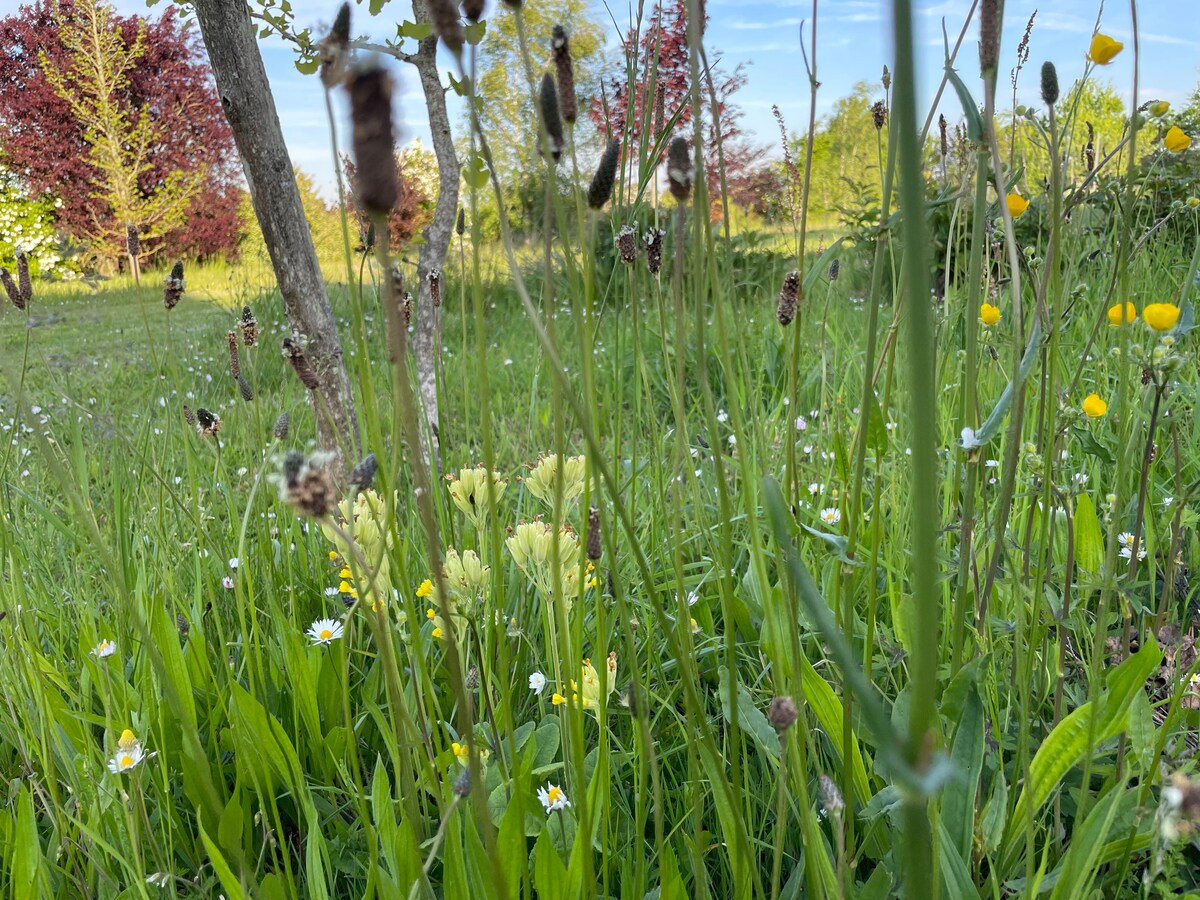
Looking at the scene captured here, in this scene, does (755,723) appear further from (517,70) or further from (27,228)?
(27,228)

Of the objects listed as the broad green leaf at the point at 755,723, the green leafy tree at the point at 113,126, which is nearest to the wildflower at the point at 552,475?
the broad green leaf at the point at 755,723

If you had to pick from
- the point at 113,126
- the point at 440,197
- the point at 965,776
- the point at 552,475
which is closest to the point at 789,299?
the point at 552,475

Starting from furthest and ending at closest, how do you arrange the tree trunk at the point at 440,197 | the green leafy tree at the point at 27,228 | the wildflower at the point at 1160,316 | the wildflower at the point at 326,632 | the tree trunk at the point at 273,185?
the green leafy tree at the point at 27,228 < the tree trunk at the point at 440,197 < the tree trunk at the point at 273,185 < the wildflower at the point at 326,632 < the wildflower at the point at 1160,316

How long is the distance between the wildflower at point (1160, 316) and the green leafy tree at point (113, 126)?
460 inches

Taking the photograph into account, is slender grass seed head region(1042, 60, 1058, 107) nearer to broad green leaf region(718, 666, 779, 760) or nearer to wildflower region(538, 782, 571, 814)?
broad green leaf region(718, 666, 779, 760)

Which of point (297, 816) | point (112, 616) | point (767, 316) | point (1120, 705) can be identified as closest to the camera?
point (1120, 705)

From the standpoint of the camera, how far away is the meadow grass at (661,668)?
598 millimetres

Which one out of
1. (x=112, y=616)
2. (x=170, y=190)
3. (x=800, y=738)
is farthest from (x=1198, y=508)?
(x=170, y=190)

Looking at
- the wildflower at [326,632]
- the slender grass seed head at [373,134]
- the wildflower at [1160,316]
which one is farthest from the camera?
the wildflower at [326,632]

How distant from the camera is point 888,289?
14.7 ft

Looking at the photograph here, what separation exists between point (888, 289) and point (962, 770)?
4.03 m

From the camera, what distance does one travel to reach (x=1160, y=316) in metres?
0.89

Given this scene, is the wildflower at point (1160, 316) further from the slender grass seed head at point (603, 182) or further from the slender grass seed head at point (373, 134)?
the slender grass seed head at point (373, 134)

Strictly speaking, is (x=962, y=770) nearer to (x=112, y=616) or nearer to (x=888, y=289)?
(x=112, y=616)
